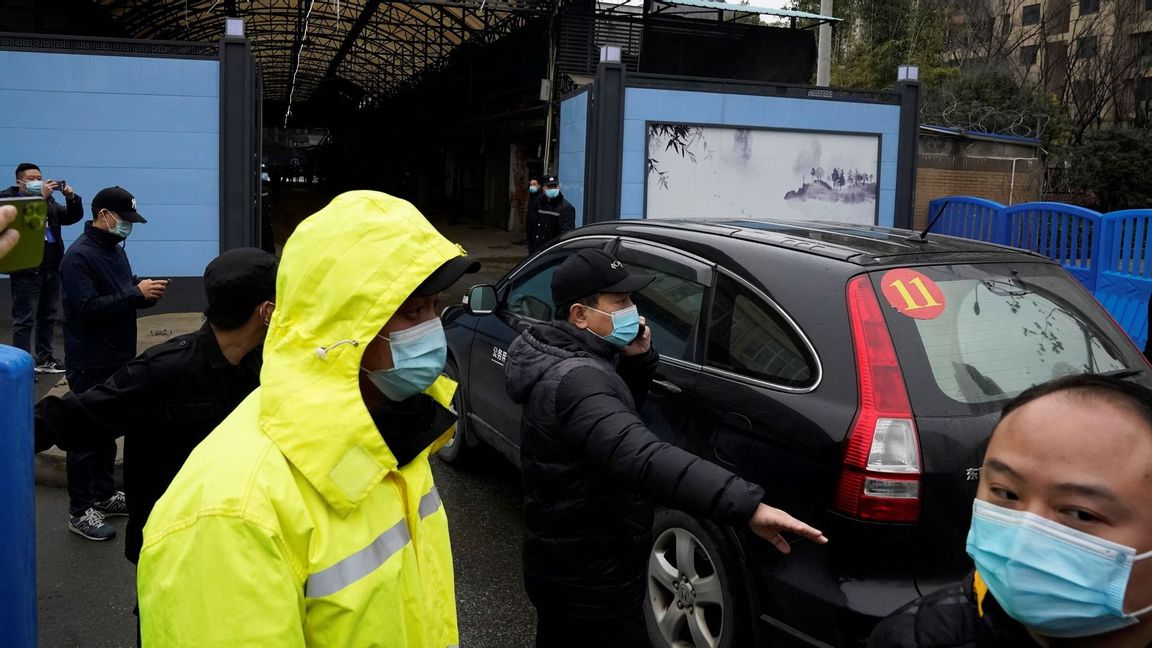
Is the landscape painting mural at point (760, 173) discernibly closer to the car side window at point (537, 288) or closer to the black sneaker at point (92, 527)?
the car side window at point (537, 288)

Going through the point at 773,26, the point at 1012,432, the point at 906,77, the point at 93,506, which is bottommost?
the point at 93,506

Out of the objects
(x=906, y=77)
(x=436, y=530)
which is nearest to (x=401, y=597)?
(x=436, y=530)

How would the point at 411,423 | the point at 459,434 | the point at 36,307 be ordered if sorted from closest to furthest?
the point at 411,423, the point at 459,434, the point at 36,307

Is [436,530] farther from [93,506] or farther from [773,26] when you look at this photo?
[773,26]

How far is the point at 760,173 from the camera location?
569 inches

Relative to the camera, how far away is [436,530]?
1846 millimetres

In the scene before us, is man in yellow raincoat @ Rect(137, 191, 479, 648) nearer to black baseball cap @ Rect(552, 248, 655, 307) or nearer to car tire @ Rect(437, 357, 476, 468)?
black baseball cap @ Rect(552, 248, 655, 307)

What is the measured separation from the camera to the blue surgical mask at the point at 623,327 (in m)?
3.04

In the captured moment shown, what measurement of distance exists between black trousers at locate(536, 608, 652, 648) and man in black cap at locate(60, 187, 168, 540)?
298 cm

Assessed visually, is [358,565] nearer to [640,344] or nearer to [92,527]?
[640,344]

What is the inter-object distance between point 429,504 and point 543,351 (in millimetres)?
1033

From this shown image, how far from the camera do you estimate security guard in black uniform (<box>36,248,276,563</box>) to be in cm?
284

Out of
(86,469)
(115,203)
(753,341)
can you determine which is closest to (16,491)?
(753,341)

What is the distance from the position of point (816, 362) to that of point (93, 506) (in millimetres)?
4038
